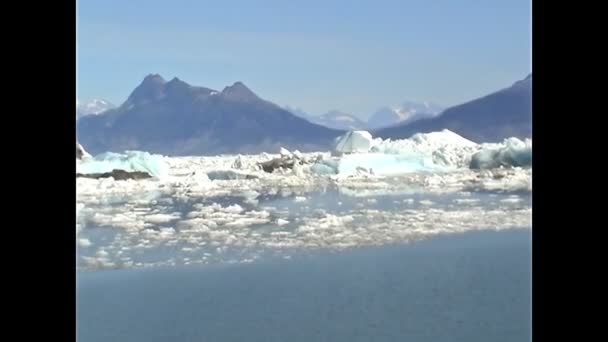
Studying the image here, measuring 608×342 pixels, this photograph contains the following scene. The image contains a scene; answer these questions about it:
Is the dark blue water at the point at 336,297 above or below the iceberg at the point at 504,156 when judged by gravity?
below

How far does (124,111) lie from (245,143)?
0.70m

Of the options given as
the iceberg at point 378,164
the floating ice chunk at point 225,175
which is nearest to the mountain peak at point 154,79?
the floating ice chunk at point 225,175

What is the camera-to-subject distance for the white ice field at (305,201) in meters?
3.48

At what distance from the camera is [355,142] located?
3.62m

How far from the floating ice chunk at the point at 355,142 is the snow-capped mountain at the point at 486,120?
123mm

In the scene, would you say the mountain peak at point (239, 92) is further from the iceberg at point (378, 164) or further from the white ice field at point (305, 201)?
the iceberg at point (378, 164)

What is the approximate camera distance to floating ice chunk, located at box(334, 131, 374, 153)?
3609mm

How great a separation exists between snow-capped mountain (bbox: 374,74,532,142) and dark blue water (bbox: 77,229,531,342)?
0.54 metres

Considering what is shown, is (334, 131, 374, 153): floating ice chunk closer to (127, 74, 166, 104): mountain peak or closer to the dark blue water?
the dark blue water

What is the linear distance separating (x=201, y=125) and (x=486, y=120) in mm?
1547

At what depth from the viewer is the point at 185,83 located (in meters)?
3.87

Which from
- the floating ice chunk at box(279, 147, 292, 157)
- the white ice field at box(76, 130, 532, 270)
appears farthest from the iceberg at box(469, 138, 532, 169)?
the floating ice chunk at box(279, 147, 292, 157)
